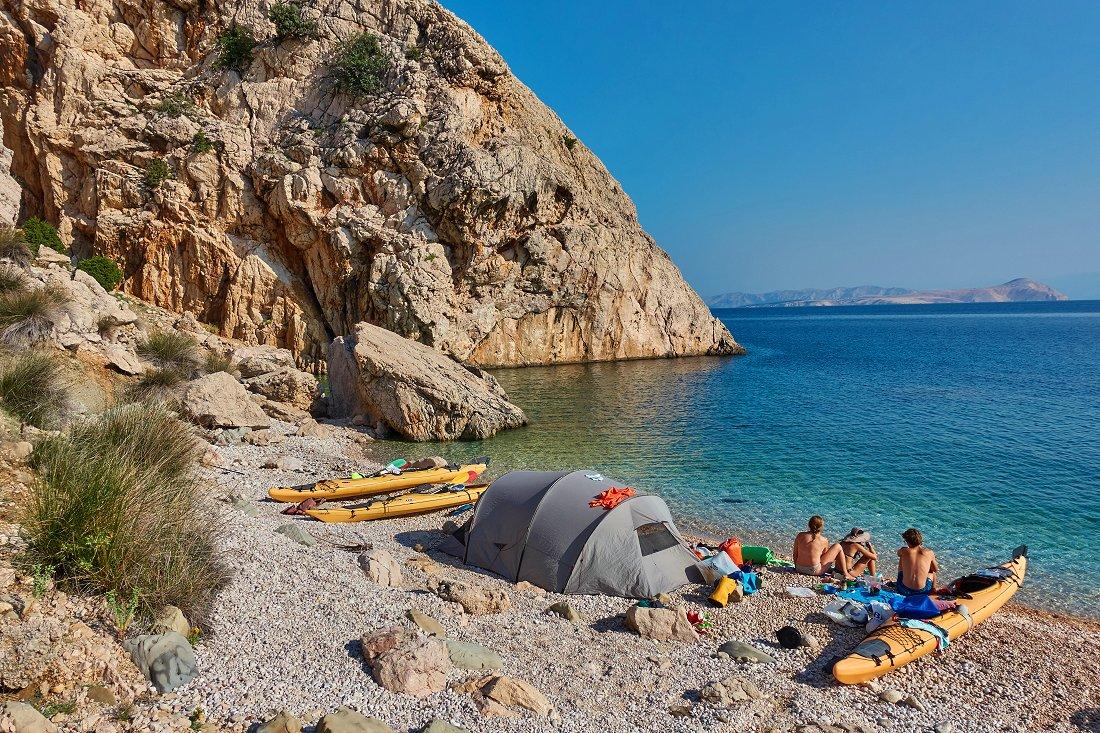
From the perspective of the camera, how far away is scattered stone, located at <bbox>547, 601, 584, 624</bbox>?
8625mm

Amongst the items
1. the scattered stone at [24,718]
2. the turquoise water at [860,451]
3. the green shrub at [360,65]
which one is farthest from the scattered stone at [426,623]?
the green shrub at [360,65]

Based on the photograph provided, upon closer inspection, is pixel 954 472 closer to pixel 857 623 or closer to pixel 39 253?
pixel 857 623

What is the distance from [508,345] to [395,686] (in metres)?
39.0

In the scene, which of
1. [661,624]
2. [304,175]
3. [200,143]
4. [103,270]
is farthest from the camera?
[304,175]

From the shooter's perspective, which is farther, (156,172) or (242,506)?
(156,172)

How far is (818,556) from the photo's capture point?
1113 centimetres

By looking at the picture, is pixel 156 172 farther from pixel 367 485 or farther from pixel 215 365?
pixel 367 485

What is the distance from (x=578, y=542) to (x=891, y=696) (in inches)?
189

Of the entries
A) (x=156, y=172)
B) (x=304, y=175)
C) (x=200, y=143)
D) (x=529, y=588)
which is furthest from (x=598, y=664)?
(x=200, y=143)

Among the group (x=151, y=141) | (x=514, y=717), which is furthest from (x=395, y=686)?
(x=151, y=141)

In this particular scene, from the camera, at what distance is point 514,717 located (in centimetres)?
583

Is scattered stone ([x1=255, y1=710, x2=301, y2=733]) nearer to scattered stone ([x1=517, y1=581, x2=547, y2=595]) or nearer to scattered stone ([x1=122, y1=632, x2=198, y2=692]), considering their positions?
scattered stone ([x1=122, y1=632, x2=198, y2=692])

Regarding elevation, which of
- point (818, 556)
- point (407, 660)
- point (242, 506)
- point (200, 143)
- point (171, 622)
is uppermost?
point (200, 143)

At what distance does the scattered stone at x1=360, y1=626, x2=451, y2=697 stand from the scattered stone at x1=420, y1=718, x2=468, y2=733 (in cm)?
58
